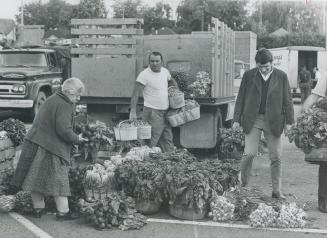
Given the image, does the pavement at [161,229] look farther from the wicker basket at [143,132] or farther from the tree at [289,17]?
the tree at [289,17]

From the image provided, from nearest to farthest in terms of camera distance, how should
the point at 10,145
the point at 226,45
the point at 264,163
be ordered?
1. the point at 10,145
2. the point at 264,163
3. the point at 226,45

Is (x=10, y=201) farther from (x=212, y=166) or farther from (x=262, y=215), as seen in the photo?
(x=262, y=215)

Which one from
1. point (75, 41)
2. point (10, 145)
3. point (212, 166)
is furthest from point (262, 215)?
point (75, 41)

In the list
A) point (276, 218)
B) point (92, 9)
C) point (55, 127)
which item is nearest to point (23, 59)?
point (55, 127)

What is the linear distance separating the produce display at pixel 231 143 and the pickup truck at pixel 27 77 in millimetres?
7515

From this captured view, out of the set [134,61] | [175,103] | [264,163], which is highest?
[134,61]

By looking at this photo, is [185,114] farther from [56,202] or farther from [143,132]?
[56,202]

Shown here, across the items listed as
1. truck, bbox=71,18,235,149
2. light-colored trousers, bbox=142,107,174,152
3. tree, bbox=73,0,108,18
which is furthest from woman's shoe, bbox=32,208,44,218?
tree, bbox=73,0,108,18

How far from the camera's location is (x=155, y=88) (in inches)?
346

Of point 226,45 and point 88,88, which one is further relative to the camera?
point 226,45

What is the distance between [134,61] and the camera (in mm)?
10227

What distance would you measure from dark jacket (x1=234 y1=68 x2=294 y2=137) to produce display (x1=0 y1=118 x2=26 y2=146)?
11.6ft

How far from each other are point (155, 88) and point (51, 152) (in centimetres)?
303

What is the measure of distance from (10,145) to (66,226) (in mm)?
2745
